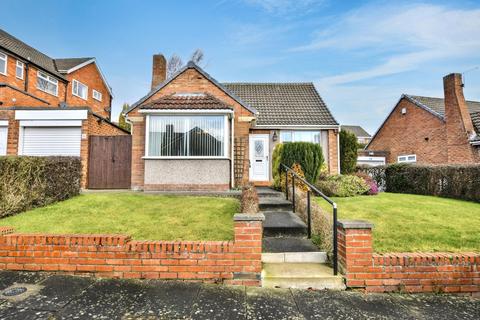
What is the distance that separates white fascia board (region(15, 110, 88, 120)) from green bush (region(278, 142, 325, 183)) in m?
8.52

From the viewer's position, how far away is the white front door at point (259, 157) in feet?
43.9

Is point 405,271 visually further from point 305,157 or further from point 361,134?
point 361,134

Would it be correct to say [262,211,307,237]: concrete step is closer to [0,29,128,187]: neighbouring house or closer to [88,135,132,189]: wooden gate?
[88,135,132,189]: wooden gate

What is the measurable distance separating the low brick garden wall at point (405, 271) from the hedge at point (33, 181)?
23.2ft

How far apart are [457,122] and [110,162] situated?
1997 cm

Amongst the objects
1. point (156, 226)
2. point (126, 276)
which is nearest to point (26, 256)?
point (126, 276)

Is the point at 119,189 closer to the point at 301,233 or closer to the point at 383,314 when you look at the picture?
the point at 301,233

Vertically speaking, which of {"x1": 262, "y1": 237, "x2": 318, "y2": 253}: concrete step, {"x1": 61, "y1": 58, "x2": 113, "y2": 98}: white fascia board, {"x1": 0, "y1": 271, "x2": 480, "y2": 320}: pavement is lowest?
{"x1": 0, "y1": 271, "x2": 480, "y2": 320}: pavement

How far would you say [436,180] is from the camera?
10.5 meters

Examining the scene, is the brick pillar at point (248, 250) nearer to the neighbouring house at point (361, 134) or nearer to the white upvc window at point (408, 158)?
the white upvc window at point (408, 158)

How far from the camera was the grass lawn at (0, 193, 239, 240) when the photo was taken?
496cm

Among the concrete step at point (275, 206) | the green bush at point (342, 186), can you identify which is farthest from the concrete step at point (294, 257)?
the green bush at point (342, 186)

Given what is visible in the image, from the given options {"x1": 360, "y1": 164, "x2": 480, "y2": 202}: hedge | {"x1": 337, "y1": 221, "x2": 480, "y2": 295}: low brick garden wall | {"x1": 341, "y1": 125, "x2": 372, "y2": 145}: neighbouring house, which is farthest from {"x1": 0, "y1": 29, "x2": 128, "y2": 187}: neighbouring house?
{"x1": 341, "y1": 125, "x2": 372, "y2": 145}: neighbouring house

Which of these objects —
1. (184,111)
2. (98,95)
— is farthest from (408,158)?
(98,95)
